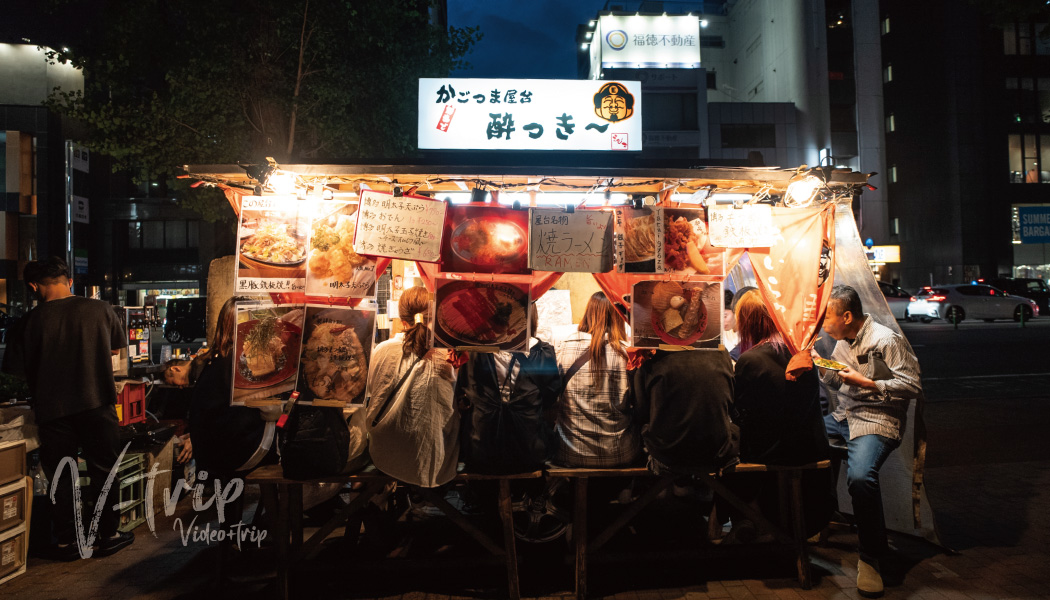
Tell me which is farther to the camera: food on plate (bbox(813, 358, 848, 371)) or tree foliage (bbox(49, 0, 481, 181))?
tree foliage (bbox(49, 0, 481, 181))

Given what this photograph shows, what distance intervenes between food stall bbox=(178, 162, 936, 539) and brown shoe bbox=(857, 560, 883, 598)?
98 cm

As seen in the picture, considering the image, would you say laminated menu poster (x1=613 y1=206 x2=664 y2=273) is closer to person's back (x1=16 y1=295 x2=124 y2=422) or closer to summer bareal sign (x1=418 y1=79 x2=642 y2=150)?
summer bareal sign (x1=418 y1=79 x2=642 y2=150)

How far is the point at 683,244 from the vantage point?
448 centimetres

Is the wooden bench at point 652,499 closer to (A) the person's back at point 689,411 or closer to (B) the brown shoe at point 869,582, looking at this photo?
(A) the person's back at point 689,411

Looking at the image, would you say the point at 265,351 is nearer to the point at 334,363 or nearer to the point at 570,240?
the point at 334,363

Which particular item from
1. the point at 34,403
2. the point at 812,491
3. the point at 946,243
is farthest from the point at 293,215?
the point at 946,243

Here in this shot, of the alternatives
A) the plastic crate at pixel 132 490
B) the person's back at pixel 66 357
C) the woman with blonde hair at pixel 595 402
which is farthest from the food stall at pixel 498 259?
the plastic crate at pixel 132 490

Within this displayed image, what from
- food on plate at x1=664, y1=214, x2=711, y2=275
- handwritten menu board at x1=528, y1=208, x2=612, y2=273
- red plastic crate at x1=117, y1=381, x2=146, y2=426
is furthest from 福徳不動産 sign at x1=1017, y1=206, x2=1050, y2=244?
red plastic crate at x1=117, y1=381, x2=146, y2=426

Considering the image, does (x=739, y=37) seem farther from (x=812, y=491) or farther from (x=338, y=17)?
(x=812, y=491)

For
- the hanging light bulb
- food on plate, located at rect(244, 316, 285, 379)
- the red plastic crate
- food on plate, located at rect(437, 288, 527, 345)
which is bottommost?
the red plastic crate

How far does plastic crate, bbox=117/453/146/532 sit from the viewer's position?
5.14 metres

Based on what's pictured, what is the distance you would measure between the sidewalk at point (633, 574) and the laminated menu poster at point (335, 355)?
1.25 metres

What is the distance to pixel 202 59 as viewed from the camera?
35.1ft

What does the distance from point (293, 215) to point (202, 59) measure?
28.3 feet
